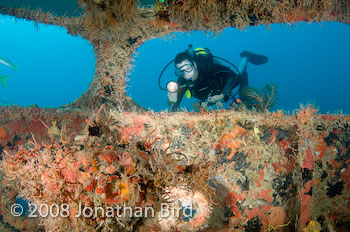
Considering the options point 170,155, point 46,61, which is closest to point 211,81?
point 170,155

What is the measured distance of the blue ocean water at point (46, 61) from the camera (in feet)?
356

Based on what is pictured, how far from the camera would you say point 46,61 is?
121562 millimetres

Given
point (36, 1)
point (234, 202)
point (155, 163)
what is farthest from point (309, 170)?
point (36, 1)

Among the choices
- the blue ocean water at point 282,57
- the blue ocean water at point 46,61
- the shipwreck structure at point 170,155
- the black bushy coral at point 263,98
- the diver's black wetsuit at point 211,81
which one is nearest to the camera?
the shipwreck structure at point 170,155

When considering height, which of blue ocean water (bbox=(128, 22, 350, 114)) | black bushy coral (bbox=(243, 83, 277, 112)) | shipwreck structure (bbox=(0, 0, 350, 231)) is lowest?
shipwreck structure (bbox=(0, 0, 350, 231))

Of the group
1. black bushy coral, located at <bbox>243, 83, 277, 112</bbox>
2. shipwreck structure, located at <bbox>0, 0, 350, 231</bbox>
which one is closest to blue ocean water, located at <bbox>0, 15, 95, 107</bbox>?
black bushy coral, located at <bbox>243, 83, 277, 112</bbox>

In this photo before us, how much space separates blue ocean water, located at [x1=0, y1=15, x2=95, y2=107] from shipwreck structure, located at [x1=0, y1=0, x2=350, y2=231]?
112m

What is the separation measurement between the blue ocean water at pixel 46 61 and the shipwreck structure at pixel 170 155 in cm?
11228

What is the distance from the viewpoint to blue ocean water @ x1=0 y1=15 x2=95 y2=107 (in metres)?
108

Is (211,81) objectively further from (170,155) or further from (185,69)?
(170,155)

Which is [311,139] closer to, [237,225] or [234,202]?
[234,202]

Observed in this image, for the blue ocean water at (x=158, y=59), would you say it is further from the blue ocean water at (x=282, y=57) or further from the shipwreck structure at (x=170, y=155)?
the shipwreck structure at (x=170, y=155)

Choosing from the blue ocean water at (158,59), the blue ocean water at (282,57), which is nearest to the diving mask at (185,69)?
the blue ocean water at (282,57)

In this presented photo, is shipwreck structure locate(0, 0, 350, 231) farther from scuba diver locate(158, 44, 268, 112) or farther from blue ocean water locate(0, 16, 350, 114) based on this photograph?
blue ocean water locate(0, 16, 350, 114)
